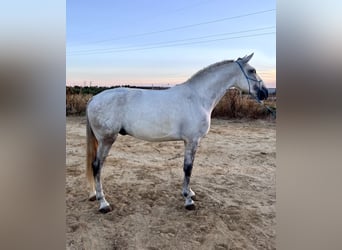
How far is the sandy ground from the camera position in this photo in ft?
3.88

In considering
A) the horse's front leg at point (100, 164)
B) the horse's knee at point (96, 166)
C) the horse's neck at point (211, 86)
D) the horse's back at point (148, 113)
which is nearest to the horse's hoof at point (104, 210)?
the horse's front leg at point (100, 164)

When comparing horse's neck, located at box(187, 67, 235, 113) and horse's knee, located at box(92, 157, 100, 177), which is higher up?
horse's neck, located at box(187, 67, 235, 113)

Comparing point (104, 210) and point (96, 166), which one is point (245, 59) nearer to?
point (96, 166)

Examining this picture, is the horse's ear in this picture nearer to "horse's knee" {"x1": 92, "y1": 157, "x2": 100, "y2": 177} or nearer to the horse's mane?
the horse's mane

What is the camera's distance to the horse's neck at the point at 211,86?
146cm

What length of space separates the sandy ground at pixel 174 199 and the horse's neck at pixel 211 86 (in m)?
0.39

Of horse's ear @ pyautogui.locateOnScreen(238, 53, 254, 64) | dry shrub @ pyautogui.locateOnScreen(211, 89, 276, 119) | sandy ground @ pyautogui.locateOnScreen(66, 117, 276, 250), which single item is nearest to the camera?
sandy ground @ pyautogui.locateOnScreen(66, 117, 276, 250)

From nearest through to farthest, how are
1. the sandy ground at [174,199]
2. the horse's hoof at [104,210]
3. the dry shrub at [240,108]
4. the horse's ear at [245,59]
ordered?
the sandy ground at [174,199], the horse's ear at [245,59], the horse's hoof at [104,210], the dry shrub at [240,108]

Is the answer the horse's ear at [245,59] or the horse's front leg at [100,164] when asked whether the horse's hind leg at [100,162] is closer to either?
the horse's front leg at [100,164]

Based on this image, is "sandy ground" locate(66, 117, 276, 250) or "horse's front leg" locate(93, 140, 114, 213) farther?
"horse's front leg" locate(93, 140, 114, 213)

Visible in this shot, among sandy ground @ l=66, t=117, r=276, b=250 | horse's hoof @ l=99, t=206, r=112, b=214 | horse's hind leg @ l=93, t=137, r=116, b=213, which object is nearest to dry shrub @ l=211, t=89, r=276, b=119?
sandy ground @ l=66, t=117, r=276, b=250

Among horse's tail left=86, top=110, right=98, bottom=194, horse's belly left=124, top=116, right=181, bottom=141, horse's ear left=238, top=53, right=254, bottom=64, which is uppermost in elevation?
horse's ear left=238, top=53, right=254, bottom=64

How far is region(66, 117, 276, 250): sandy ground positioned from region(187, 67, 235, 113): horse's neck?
0.39 meters
